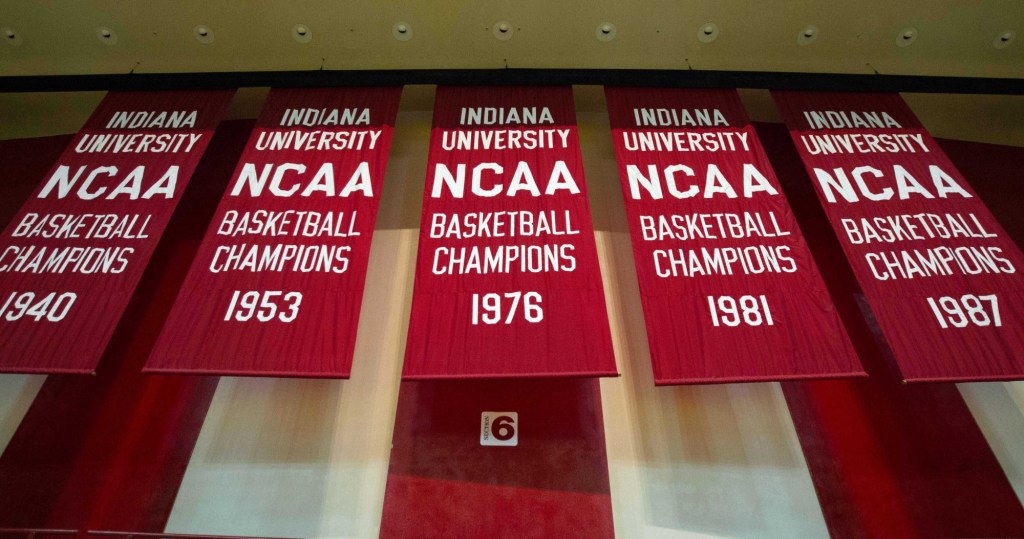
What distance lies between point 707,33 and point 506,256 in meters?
3.40

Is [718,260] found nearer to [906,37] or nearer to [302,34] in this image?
[906,37]

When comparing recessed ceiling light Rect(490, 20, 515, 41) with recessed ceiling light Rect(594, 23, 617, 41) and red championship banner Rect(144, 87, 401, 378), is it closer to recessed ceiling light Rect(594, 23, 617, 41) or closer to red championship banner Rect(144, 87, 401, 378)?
recessed ceiling light Rect(594, 23, 617, 41)

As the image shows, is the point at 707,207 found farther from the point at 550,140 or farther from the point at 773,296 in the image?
the point at 550,140

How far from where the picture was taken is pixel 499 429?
3916mm

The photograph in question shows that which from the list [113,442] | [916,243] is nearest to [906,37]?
[916,243]

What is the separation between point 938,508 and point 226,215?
5.54 metres

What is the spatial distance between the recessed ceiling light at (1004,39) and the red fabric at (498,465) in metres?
5.44

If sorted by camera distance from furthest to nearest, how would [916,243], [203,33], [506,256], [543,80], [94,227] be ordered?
[543,80] → [203,33] → [94,227] → [916,243] → [506,256]

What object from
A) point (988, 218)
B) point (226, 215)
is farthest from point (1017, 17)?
point (226, 215)

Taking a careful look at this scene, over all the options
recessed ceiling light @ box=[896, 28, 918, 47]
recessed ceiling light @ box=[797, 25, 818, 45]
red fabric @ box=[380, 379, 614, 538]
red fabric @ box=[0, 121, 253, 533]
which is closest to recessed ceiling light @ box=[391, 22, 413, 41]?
red fabric @ box=[0, 121, 253, 533]

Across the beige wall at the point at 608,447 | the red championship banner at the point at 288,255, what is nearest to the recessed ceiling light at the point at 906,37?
the beige wall at the point at 608,447

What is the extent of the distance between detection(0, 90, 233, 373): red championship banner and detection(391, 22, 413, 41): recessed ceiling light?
184cm

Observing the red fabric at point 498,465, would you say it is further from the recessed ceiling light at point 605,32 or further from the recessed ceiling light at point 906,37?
the recessed ceiling light at point 906,37

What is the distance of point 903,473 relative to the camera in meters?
3.71
